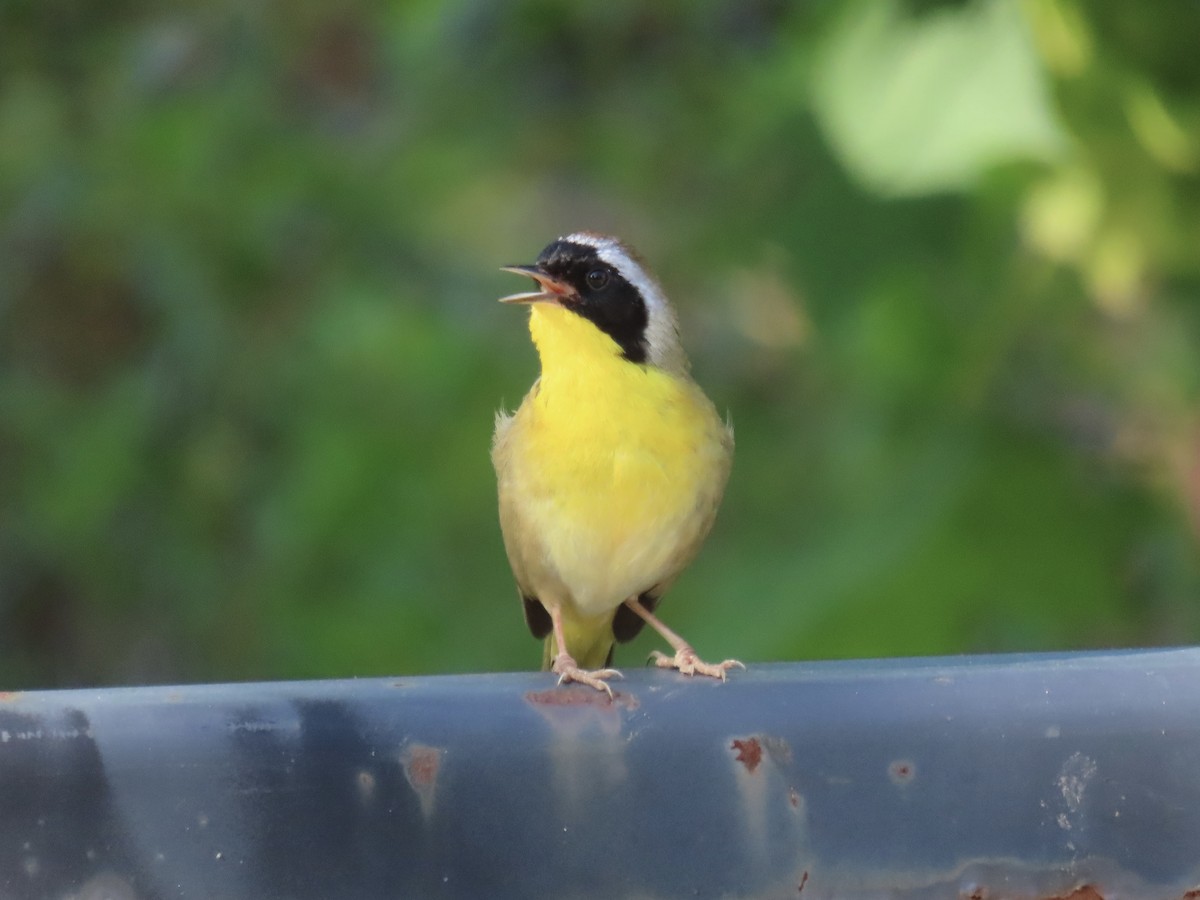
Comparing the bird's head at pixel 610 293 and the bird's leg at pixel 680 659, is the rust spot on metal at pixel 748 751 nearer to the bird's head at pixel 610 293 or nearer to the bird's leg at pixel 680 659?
the bird's leg at pixel 680 659

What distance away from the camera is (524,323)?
7.84m

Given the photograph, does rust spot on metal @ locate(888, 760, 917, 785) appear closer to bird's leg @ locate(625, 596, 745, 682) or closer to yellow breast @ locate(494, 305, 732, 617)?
bird's leg @ locate(625, 596, 745, 682)

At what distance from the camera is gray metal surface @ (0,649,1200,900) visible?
7.77ft

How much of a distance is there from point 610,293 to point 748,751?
7.89 feet

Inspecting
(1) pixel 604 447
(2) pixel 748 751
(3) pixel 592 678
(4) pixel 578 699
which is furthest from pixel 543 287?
(2) pixel 748 751

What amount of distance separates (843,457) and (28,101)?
3417mm

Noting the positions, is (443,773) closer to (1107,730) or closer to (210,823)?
(210,823)

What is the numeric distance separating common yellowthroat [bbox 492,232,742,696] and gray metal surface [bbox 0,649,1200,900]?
5.22 ft

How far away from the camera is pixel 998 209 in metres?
4.74

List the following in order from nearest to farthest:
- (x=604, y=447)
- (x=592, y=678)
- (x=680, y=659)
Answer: (x=592, y=678)
(x=680, y=659)
(x=604, y=447)

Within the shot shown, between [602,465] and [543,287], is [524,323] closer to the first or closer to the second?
[543,287]

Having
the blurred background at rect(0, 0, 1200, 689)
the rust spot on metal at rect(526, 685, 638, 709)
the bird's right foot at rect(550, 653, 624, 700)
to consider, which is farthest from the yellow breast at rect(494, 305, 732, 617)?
the rust spot on metal at rect(526, 685, 638, 709)

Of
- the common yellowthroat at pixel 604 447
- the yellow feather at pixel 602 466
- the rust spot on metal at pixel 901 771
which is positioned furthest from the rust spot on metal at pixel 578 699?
the yellow feather at pixel 602 466

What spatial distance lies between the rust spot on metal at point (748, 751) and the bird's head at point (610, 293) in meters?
2.23
